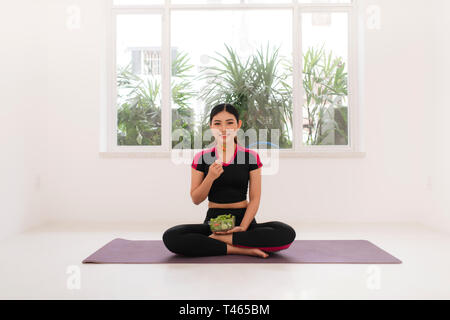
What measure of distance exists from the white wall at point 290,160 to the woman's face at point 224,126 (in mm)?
1441

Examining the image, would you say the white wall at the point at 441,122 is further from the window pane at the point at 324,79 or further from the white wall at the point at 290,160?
the window pane at the point at 324,79

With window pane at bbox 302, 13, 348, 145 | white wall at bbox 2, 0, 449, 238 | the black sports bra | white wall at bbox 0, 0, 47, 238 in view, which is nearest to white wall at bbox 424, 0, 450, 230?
white wall at bbox 2, 0, 449, 238

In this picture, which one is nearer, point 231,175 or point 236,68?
point 231,175

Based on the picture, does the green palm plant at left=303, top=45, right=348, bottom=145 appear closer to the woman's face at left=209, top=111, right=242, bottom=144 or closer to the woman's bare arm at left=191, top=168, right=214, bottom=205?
the woman's face at left=209, top=111, right=242, bottom=144

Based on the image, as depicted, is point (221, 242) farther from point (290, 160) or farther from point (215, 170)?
point (290, 160)

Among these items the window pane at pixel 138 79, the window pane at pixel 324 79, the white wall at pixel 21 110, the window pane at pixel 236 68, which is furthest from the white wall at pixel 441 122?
the white wall at pixel 21 110

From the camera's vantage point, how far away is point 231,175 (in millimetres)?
2488

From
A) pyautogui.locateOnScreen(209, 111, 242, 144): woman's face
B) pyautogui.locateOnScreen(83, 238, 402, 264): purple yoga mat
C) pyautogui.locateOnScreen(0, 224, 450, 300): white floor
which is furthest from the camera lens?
pyautogui.locateOnScreen(209, 111, 242, 144): woman's face

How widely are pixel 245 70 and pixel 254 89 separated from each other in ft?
0.70

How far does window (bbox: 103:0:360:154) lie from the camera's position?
4.00 metres

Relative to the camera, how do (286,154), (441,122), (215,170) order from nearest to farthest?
(215,170) < (441,122) < (286,154)

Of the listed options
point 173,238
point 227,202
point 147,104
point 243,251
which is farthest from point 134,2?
point 243,251
